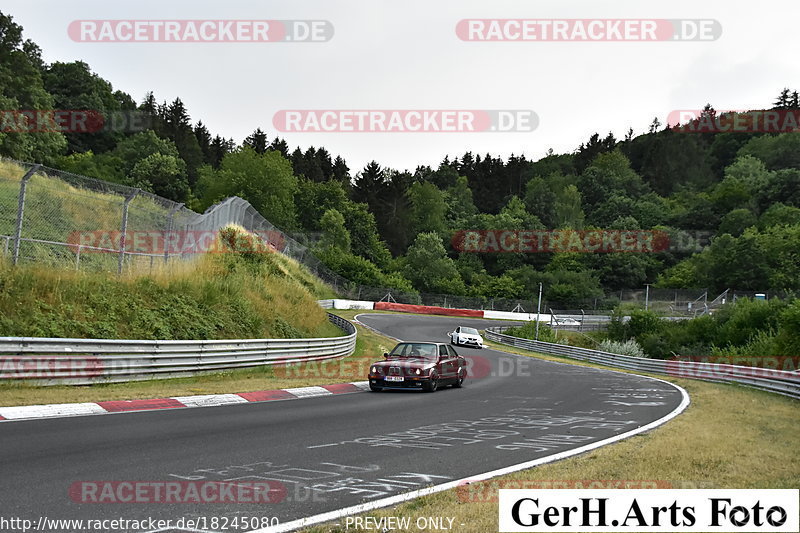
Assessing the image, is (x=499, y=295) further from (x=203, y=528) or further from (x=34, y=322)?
(x=203, y=528)

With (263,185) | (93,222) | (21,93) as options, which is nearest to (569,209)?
(263,185)

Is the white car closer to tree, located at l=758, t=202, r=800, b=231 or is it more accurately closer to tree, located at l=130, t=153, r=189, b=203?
tree, located at l=130, t=153, r=189, b=203

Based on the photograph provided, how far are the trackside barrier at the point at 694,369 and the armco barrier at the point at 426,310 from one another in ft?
64.0

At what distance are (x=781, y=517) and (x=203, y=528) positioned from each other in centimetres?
420

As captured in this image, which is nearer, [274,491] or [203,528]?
[203,528]

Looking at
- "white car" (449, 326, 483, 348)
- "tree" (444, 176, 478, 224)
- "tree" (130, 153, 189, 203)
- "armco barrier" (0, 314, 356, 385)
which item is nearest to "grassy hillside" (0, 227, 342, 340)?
"armco barrier" (0, 314, 356, 385)

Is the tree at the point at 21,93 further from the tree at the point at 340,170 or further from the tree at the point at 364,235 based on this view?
the tree at the point at 340,170

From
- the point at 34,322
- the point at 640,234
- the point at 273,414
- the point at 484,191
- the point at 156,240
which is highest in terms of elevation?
the point at 484,191

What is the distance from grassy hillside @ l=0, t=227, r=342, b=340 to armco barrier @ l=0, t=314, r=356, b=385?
2.61 feet

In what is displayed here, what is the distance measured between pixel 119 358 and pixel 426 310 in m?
53.8

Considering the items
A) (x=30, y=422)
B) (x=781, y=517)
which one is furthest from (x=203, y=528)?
(x=30, y=422)

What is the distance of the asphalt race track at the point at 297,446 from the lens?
19.1ft

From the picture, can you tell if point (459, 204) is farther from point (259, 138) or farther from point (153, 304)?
point (153, 304)

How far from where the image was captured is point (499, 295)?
299ft
